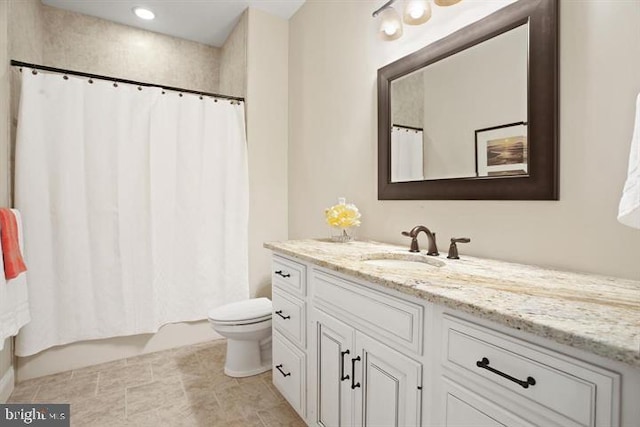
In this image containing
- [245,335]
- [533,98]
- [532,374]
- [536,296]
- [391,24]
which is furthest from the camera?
[245,335]

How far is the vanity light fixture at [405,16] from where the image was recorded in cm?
152

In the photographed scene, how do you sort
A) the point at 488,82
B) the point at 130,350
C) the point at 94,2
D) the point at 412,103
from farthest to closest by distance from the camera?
the point at 94,2 < the point at 130,350 < the point at 412,103 < the point at 488,82

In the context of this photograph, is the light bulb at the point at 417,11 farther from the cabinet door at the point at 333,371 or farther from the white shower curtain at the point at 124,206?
the white shower curtain at the point at 124,206

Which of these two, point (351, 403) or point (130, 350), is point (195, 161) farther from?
point (351, 403)

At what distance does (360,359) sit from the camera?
1.25m

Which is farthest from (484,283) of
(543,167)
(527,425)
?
(543,167)

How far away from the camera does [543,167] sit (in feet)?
3.99

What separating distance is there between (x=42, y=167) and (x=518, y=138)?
264cm

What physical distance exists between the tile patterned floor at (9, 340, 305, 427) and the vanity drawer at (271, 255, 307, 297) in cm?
68

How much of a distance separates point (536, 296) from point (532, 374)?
211 millimetres

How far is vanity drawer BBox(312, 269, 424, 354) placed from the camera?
1.02 metres

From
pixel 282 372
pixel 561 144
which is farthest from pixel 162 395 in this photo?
pixel 561 144

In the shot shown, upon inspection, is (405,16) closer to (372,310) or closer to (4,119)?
(372,310)

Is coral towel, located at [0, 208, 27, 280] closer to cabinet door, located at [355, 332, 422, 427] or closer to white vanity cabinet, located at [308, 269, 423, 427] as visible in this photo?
white vanity cabinet, located at [308, 269, 423, 427]
